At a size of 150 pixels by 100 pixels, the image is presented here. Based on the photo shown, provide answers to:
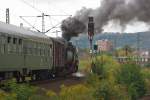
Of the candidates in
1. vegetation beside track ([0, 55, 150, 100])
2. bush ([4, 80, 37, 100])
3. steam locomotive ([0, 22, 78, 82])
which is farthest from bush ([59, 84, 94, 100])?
steam locomotive ([0, 22, 78, 82])

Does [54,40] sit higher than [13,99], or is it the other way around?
[54,40]

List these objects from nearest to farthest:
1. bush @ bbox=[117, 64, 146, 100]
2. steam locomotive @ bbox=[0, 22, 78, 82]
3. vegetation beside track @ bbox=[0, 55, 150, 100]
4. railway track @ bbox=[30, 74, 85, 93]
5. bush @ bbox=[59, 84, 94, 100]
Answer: vegetation beside track @ bbox=[0, 55, 150, 100]
bush @ bbox=[59, 84, 94, 100]
steam locomotive @ bbox=[0, 22, 78, 82]
railway track @ bbox=[30, 74, 85, 93]
bush @ bbox=[117, 64, 146, 100]

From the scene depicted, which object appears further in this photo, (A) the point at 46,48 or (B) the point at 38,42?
(A) the point at 46,48

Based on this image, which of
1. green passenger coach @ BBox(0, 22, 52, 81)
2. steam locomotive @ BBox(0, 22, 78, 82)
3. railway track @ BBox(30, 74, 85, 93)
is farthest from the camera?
railway track @ BBox(30, 74, 85, 93)

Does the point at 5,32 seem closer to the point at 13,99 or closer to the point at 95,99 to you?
the point at 95,99

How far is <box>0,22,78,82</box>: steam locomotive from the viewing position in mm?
24875

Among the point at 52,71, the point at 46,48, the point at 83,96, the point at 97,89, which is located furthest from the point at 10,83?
the point at 52,71

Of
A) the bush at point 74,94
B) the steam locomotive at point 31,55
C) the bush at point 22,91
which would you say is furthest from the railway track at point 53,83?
the bush at point 22,91

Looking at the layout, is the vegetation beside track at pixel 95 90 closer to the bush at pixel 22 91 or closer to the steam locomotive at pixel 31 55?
the bush at pixel 22 91

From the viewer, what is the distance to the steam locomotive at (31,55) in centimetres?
2488

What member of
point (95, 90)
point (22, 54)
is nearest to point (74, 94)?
point (95, 90)

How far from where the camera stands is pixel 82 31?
144 ft

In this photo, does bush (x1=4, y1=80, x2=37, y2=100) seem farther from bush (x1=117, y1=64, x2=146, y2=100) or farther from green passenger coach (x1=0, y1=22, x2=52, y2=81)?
bush (x1=117, y1=64, x2=146, y2=100)

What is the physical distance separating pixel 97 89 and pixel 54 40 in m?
15.9
